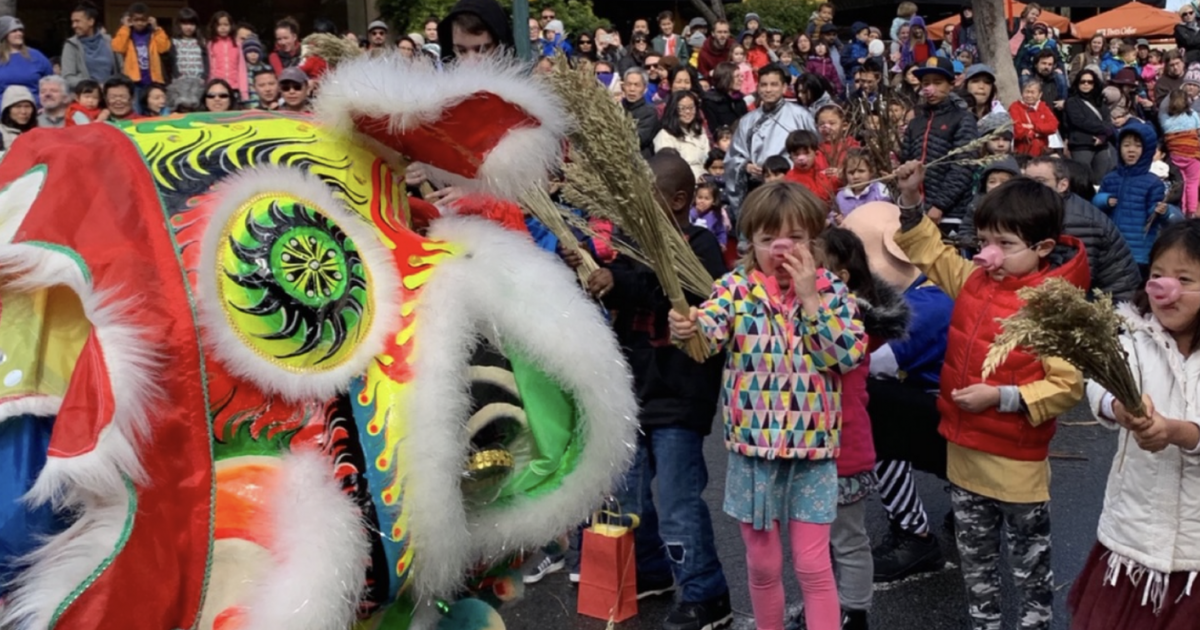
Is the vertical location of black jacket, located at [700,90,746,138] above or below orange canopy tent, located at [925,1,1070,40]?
below

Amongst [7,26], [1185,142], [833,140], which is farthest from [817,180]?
[1185,142]

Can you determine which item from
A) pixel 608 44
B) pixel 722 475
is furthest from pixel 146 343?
pixel 608 44

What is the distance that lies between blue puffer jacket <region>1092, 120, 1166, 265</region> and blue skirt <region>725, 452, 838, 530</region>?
5.88 metres

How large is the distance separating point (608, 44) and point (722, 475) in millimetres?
8837

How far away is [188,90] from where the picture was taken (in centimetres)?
870

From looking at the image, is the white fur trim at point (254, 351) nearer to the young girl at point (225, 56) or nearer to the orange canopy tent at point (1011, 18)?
the young girl at point (225, 56)

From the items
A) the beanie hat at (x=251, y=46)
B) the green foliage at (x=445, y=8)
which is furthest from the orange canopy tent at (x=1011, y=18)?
the beanie hat at (x=251, y=46)

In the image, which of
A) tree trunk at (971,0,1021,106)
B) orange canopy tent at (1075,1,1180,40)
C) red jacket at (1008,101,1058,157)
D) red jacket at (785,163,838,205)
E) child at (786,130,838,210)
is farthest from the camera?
orange canopy tent at (1075,1,1180,40)

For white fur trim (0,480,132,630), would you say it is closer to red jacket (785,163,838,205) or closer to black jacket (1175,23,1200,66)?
red jacket (785,163,838,205)

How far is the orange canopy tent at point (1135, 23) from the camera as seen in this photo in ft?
68.5

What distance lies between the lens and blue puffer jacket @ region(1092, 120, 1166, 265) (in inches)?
332

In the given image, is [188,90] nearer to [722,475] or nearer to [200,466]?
[722,475]

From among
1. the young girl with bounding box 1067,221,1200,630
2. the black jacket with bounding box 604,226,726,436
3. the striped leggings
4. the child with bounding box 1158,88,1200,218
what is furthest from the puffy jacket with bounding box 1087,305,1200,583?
the child with bounding box 1158,88,1200,218

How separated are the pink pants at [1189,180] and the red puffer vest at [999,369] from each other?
8141 mm
